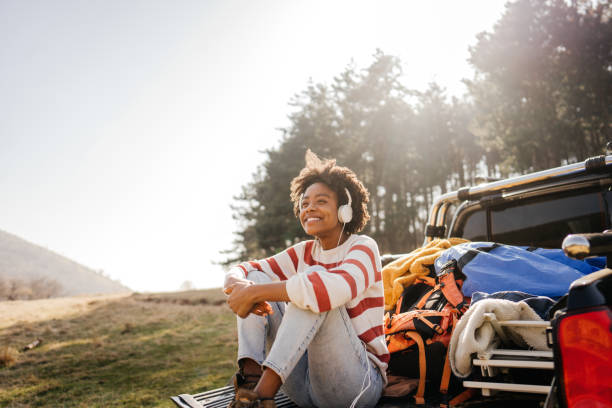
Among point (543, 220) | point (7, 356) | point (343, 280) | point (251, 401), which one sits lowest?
point (7, 356)

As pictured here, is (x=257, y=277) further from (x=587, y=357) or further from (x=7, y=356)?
(x=7, y=356)

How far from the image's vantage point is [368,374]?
6.80ft

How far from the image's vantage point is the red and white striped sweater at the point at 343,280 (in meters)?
1.98

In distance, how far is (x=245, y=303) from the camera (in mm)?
2180

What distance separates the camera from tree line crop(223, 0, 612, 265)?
15.8m

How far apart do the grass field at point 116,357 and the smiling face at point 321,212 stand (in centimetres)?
403

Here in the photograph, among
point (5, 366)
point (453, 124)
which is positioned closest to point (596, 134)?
point (453, 124)

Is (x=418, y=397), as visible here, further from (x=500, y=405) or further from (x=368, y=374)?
(x=500, y=405)

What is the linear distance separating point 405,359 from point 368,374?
418mm

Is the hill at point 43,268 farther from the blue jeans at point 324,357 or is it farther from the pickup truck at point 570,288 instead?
the pickup truck at point 570,288

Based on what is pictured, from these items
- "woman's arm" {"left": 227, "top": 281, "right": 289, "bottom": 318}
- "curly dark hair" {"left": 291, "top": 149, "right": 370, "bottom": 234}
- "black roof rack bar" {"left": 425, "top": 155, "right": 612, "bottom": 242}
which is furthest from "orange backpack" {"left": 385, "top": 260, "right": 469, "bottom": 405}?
"black roof rack bar" {"left": 425, "top": 155, "right": 612, "bottom": 242}

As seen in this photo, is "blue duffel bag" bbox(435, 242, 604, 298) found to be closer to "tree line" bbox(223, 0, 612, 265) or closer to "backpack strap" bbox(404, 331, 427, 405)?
"backpack strap" bbox(404, 331, 427, 405)

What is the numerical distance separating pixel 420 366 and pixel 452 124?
26.6 metres

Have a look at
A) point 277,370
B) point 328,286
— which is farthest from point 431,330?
point 277,370
